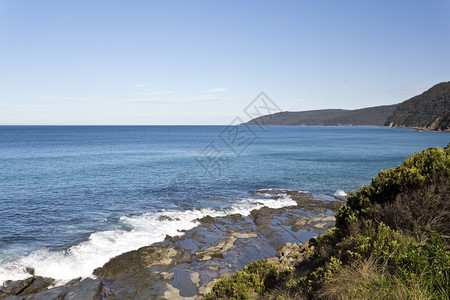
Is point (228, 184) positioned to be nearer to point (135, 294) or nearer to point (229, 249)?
point (229, 249)

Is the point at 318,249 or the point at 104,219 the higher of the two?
the point at 318,249

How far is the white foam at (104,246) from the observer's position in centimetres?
1411

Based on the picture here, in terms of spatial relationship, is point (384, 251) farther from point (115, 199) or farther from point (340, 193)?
point (115, 199)

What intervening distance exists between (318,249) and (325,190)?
2309cm

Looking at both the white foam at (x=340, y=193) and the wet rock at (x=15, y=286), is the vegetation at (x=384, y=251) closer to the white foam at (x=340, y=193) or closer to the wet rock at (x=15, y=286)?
the wet rock at (x=15, y=286)

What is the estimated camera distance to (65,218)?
2181 centimetres

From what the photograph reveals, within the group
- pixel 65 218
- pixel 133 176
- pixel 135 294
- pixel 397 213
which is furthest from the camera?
pixel 133 176

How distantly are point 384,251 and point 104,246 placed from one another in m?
15.3

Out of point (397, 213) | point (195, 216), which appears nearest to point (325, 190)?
point (195, 216)

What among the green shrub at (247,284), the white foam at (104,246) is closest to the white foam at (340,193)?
the white foam at (104,246)

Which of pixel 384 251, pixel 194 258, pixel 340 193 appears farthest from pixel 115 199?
pixel 384 251

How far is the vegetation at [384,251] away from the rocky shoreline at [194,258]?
4.27 m

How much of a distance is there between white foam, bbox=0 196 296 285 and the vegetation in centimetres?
872

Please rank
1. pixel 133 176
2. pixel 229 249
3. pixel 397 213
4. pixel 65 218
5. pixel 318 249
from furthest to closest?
pixel 133 176
pixel 65 218
pixel 229 249
pixel 318 249
pixel 397 213
